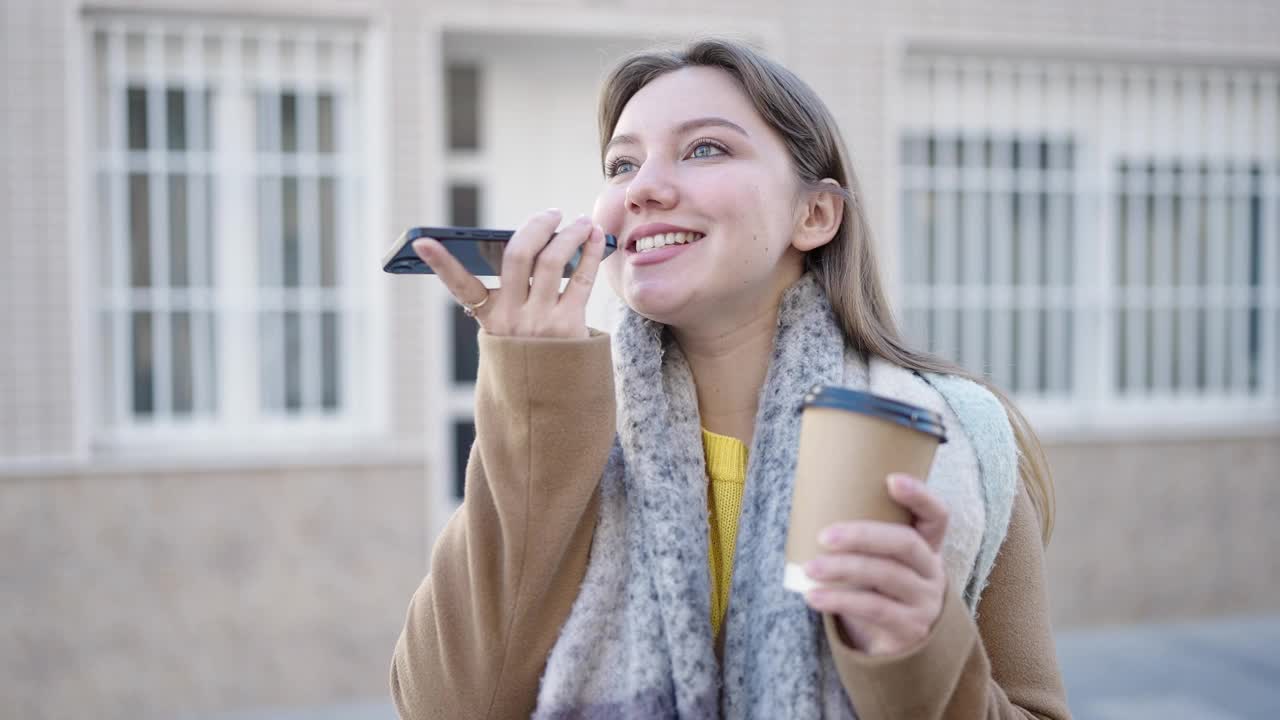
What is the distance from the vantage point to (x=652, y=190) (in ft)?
4.47

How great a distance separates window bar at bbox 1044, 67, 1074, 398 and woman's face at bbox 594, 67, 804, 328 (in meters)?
4.43

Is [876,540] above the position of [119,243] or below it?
below

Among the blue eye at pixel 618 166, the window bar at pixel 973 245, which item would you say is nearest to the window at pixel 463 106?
the window bar at pixel 973 245

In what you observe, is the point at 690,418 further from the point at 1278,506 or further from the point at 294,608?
the point at 1278,506

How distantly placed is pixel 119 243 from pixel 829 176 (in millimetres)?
3971

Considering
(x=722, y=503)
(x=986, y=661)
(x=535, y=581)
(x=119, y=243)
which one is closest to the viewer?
(x=986, y=661)

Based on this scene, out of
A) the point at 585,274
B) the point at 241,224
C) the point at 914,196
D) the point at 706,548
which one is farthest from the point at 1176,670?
the point at 241,224

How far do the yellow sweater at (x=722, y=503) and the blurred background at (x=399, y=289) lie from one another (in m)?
2.55

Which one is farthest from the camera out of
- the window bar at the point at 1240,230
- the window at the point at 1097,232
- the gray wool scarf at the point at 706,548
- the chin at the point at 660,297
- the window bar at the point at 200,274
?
the window bar at the point at 1240,230

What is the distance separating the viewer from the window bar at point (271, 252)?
4.57m

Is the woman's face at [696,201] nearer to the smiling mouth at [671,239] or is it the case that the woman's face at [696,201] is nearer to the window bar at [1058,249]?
the smiling mouth at [671,239]

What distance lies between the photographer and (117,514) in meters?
4.32

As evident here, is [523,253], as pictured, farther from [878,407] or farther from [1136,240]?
[1136,240]

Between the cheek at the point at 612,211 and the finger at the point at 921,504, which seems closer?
the finger at the point at 921,504
